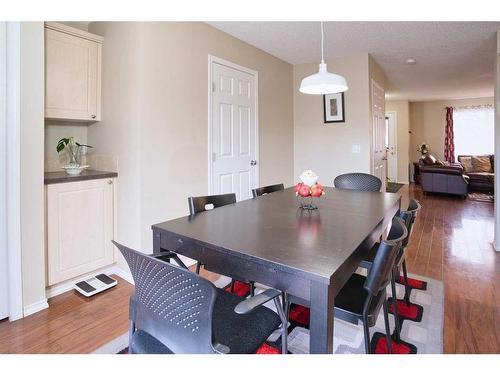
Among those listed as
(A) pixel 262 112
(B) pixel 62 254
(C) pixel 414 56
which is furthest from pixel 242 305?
(C) pixel 414 56

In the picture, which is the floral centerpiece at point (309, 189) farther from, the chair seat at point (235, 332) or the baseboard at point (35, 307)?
the baseboard at point (35, 307)

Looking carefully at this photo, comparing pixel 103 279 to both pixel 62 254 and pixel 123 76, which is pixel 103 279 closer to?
pixel 62 254

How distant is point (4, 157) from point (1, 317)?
39.4 inches

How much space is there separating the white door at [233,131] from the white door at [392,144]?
20.6 feet

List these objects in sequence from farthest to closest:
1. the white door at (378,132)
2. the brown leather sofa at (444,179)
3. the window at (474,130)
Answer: the window at (474,130)
the brown leather sofa at (444,179)
the white door at (378,132)

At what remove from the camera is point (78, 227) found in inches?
96.1

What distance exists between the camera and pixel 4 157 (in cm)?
188

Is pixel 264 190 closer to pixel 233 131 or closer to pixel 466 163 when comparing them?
pixel 233 131

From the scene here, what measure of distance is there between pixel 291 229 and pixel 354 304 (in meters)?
0.43

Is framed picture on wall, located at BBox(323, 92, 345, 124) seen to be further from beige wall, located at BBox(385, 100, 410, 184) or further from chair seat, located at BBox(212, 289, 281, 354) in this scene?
beige wall, located at BBox(385, 100, 410, 184)

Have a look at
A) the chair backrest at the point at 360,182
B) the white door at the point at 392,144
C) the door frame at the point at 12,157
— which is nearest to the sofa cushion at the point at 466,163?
the white door at the point at 392,144

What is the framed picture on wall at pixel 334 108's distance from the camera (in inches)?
167

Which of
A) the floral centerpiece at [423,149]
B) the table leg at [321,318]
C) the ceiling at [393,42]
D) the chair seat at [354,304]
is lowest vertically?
the chair seat at [354,304]

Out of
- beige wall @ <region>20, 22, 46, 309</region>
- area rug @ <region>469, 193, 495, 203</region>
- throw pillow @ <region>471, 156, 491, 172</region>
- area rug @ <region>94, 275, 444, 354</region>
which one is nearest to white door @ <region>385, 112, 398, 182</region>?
throw pillow @ <region>471, 156, 491, 172</region>
